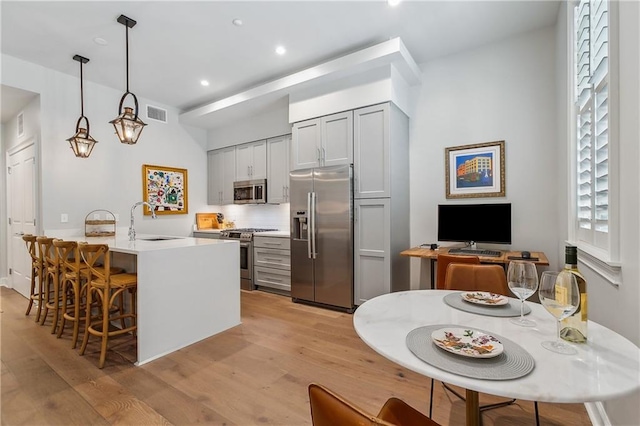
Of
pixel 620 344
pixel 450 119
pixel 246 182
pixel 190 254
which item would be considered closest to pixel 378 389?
pixel 620 344

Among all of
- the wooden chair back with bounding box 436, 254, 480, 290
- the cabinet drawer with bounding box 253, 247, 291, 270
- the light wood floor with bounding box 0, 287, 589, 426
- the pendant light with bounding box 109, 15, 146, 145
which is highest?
the pendant light with bounding box 109, 15, 146, 145

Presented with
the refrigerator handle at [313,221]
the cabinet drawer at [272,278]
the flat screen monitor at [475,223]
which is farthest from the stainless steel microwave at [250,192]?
the flat screen monitor at [475,223]

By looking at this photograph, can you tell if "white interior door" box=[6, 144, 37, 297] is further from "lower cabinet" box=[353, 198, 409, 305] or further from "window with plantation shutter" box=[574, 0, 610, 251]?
"window with plantation shutter" box=[574, 0, 610, 251]

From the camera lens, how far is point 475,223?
3.31 meters

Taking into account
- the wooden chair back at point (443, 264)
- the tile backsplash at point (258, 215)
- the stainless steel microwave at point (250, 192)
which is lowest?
the wooden chair back at point (443, 264)

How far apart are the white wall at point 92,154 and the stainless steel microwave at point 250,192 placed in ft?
3.50

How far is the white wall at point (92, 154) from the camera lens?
396cm

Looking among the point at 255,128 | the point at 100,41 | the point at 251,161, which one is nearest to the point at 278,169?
the point at 251,161

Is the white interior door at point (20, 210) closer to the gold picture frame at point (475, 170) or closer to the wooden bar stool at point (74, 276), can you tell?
the wooden bar stool at point (74, 276)

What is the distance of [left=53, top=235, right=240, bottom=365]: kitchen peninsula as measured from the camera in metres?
2.53

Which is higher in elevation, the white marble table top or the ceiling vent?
the ceiling vent

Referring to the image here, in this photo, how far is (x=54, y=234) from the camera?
400 cm

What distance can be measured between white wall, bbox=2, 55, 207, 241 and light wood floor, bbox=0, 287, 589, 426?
178cm

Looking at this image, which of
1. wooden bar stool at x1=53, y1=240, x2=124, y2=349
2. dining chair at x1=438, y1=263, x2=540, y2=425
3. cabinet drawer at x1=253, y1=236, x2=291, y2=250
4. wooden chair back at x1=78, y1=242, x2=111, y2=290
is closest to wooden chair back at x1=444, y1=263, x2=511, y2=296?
dining chair at x1=438, y1=263, x2=540, y2=425
